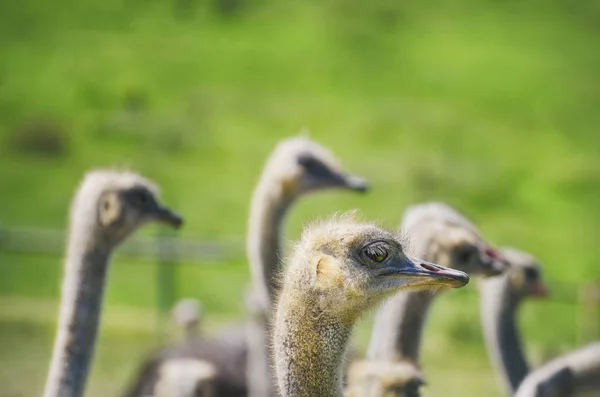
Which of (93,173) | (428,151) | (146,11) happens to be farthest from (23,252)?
(146,11)

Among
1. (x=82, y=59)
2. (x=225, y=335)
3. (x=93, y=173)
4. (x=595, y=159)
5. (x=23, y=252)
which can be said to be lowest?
(x=93, y=173)

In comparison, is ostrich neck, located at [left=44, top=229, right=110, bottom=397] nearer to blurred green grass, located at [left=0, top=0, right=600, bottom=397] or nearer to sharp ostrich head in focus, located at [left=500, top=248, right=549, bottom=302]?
sharp ostrich head in focus, located at [left=500, top=248, right=549, bottom=302]

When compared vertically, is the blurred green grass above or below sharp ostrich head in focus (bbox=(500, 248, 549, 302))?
above

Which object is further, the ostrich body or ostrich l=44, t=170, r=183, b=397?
the ostrich body

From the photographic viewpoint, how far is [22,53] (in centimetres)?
1998

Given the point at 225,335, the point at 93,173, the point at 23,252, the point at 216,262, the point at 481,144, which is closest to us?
the point at 93,173

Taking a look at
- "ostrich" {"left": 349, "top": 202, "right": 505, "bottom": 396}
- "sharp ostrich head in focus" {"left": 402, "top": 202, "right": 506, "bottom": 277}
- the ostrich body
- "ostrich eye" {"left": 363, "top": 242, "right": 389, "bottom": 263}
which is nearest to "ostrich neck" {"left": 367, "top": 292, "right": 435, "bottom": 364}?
"ostrich" {"left": 349, "top": 202, "right": 505, "bottom": 396}

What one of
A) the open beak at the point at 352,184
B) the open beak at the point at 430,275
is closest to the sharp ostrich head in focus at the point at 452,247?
the open beak at the point at 352,184

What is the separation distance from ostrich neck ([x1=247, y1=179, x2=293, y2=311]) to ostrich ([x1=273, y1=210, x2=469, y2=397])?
2488mm

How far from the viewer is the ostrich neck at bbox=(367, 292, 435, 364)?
6.70 m

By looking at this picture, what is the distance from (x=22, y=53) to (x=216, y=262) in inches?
293

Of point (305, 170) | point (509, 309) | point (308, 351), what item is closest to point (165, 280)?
point (305, 170)

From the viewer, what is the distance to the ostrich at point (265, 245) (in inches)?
303

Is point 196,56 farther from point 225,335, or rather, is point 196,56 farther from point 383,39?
point 225,335
